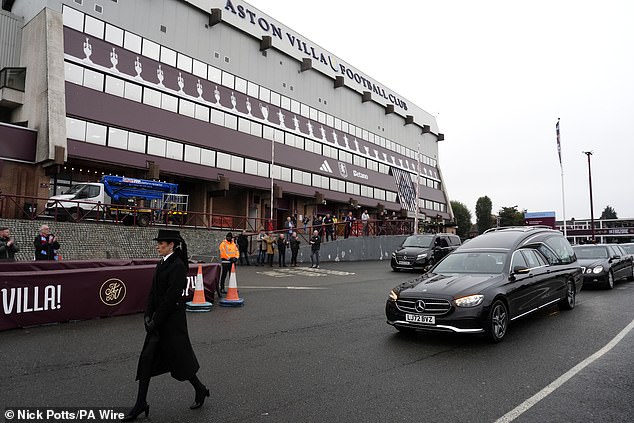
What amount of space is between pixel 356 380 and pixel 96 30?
980 inches

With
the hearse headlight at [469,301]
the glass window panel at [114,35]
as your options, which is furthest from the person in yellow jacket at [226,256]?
the glass window panel at [114,35]

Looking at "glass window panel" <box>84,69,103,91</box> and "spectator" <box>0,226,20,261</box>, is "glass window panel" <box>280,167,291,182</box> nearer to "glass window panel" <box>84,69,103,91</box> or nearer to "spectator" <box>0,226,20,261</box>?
"glass window panel" <box>84,69,103,91</box>

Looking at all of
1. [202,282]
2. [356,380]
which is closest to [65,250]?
[202,282]

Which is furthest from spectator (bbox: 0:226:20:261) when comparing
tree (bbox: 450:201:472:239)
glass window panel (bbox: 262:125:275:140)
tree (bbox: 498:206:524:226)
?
tree (bbox: 450:201:472:239)

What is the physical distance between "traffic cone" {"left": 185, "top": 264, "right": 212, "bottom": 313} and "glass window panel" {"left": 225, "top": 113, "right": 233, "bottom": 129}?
2117 cm

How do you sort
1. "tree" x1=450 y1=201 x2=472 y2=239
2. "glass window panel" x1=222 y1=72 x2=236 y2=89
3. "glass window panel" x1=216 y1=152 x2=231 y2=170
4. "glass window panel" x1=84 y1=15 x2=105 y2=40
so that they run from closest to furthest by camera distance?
"glass window panel" x1=84 y1=15 x2=105 y2=40, "glass window panel" x1=216 y1=152 x2=231 y2=170, "glass window panel" x1=222 y1=72 x2=236 y2=89, "tree" x1=450 y1=201 x2=472 y2=239

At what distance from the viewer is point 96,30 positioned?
22734 mm

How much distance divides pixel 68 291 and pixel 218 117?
22.3m

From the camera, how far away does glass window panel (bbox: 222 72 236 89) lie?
97.0 ft

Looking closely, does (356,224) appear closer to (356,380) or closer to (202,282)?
(202,282)

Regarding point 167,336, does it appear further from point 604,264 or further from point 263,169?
point 263,169

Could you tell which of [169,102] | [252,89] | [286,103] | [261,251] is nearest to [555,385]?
[261,251]

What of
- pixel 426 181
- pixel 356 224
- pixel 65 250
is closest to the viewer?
pixel 65 250

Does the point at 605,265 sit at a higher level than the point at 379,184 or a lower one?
lower
